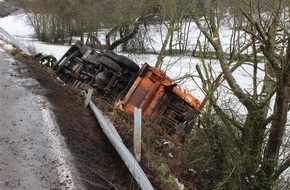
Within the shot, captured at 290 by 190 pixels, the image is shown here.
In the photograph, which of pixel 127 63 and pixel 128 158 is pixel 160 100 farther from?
pixel 128 158

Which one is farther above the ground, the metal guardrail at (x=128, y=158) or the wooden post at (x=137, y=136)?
the wooden post at (x=137, y=136)

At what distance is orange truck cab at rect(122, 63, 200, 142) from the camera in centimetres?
899

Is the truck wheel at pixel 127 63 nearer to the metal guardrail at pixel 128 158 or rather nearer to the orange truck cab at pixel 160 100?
the orange truck cab at pixel 160 100

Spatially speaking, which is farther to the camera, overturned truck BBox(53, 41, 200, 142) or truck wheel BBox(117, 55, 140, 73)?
truck wheel BBox(117, 55, 140, 73)

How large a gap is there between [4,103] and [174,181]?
310 centimetres

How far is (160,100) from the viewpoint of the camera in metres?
9.29

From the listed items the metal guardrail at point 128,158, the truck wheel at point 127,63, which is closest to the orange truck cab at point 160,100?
the truck wheel at point 127,63

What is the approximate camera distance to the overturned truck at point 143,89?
9.02 m

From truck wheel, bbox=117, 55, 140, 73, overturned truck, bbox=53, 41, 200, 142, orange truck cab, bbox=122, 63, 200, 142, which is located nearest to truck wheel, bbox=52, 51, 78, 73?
overturned truck, bbox=53, 41, 200, 142

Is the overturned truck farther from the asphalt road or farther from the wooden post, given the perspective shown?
the wooden post

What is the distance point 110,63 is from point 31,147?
5.04 meters

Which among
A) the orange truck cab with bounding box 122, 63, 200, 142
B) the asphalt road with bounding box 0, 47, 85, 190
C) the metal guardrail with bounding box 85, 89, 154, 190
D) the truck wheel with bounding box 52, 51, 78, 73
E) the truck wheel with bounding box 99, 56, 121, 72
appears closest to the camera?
the metal guardrail with bounding box 85, 89, 154, 190

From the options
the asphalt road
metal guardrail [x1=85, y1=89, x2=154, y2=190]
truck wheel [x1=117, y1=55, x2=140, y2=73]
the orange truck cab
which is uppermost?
truck wheel [x1=117, y1=55, x2=140, y2=73]

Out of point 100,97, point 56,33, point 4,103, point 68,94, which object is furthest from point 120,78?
point 56,33
